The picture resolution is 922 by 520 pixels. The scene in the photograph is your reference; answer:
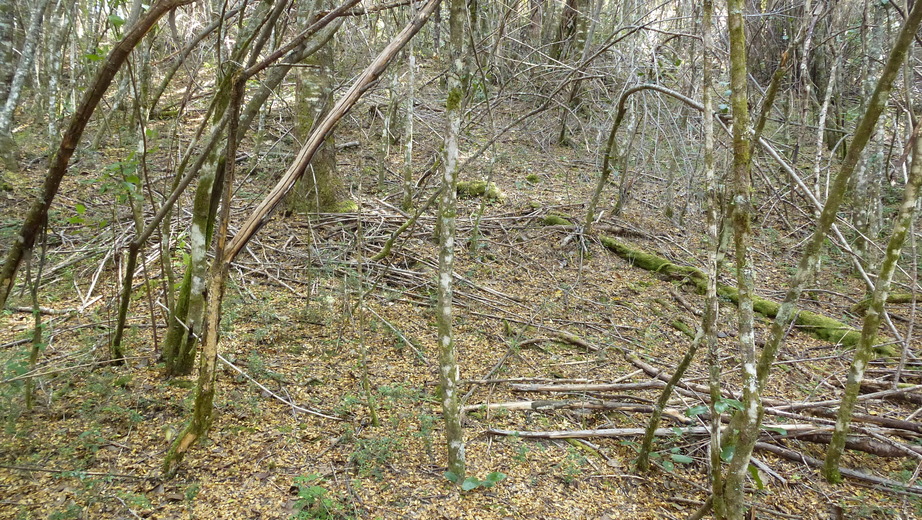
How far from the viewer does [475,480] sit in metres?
3.06

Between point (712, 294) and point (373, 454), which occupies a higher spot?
point (712, 294)

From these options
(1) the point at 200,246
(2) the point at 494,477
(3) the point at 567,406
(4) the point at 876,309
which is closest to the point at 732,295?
(4) the point at 876,309

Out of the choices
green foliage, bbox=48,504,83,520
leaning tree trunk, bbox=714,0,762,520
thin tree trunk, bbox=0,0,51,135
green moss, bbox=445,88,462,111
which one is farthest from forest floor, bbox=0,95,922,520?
green moss, bbox=445,88,462,111

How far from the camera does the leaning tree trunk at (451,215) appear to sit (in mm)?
2715

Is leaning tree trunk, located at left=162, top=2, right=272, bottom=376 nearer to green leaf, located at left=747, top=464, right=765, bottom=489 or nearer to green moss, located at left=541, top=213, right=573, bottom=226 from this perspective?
green leaf, located at left=747, top=464, right=765, bottom=489

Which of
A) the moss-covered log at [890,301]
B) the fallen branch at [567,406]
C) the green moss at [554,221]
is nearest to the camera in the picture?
the fallen branch at [567,406]

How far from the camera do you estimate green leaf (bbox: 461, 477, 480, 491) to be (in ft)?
9.86

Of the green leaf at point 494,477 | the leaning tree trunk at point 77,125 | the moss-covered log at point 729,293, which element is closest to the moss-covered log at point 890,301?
the moss-covered log at point 729,293

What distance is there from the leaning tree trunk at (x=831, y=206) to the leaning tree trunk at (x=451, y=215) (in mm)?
1476

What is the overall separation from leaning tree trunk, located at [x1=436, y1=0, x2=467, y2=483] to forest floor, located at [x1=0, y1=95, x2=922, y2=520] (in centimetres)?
50

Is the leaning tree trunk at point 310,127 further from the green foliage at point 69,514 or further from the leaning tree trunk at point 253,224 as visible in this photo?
the green foliage at point 69,514

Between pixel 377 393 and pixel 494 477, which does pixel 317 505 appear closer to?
pixel 494 477

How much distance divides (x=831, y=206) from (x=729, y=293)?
445cm

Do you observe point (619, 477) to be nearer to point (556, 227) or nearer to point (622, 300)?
point (622, 300)
